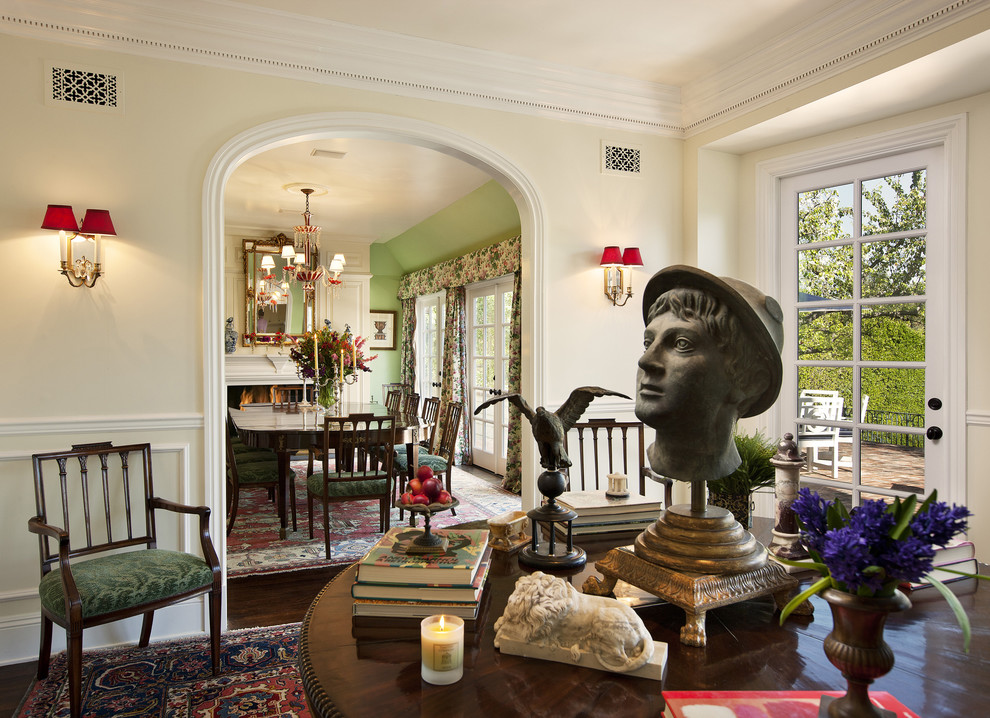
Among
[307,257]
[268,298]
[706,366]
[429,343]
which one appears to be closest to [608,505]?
[706,366]

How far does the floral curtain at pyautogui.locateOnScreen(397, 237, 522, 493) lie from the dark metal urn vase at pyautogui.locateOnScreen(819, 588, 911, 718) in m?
4.80

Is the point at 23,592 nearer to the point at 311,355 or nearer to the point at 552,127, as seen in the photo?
the point at 311,355

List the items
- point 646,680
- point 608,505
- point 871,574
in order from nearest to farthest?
point 871,574 → point 646,680 → point 608,505

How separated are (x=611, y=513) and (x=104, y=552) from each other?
7.79ft

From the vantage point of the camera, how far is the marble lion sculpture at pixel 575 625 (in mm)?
979

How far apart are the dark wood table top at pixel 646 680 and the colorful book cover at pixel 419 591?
0.06 meters

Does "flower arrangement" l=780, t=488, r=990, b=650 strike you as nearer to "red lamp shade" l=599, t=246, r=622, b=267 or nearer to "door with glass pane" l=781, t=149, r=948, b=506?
"door with glass pane" l=781, t=149, r=948, b=506

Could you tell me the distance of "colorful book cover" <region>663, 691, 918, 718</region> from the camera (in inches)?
33.3

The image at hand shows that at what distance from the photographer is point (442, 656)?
96cm

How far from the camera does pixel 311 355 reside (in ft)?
16.7

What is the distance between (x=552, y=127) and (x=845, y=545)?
3.41m

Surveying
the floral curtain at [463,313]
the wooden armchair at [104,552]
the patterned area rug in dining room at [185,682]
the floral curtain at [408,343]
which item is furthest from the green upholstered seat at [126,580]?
the floral curtain at [408,343]

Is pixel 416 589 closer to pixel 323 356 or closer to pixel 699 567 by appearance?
pixel 699 567

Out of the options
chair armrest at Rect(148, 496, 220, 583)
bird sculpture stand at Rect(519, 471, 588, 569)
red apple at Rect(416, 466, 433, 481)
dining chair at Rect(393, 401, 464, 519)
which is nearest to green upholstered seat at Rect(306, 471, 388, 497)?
dining chair at Rect(393, 401, 464, 519)
